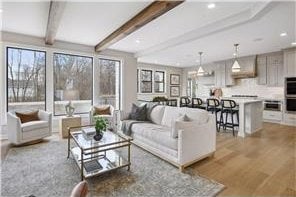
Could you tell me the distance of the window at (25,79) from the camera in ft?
15.2

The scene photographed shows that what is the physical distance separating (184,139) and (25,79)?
15.5 feet

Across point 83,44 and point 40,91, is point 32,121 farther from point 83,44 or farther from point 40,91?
point 83,44

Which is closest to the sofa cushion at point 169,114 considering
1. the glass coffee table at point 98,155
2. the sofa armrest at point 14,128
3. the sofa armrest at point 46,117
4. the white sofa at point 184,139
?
the white sofa at point 184,139

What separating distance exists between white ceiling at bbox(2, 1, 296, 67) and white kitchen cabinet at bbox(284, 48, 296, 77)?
2.02 ft

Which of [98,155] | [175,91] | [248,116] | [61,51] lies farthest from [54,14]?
[175,91]

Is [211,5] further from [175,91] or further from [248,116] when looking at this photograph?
Answer: [175,91]

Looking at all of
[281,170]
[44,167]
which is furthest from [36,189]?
[281,170]

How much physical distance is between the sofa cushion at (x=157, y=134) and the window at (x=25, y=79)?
3.18 m

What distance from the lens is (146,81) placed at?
922 cm

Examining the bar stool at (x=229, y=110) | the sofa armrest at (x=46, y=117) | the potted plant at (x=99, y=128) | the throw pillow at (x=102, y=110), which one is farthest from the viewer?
the throw pillow at (x=102, y=110)

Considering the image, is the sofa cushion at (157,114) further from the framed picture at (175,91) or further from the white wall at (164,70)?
the framed picture at (175,91)

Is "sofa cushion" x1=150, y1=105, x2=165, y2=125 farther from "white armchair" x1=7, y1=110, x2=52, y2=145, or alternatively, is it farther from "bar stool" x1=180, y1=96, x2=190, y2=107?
"white armchair" x1=7, y1=110, x2=52, y2=145

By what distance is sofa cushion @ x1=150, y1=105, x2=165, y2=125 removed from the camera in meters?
4.11

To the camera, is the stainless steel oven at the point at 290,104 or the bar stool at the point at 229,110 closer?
the bar stool at the point at 229,110
